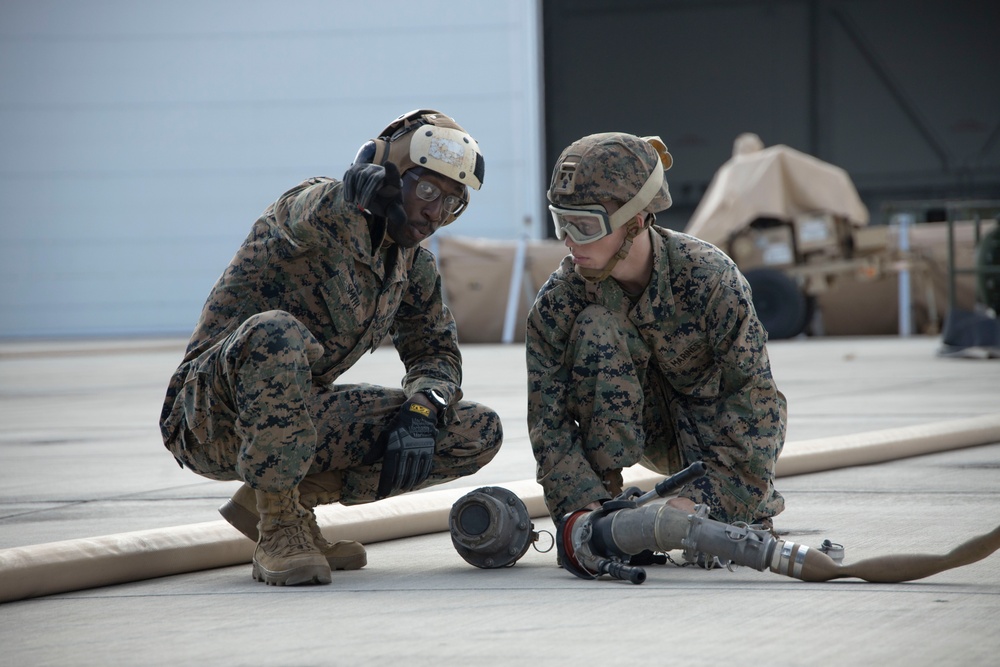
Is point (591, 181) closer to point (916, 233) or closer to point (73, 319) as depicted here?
point (916, 233)

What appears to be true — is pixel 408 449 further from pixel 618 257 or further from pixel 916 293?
pixel 916 293

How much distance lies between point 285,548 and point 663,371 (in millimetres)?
903

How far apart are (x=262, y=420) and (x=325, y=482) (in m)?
0.43

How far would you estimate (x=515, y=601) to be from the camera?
231 centimetres

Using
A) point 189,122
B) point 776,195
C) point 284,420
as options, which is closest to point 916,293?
point 776,195

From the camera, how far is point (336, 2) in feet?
58.3

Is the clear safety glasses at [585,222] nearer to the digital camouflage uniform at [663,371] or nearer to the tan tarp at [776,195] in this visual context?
the digital camouflage uniform at [663,371]

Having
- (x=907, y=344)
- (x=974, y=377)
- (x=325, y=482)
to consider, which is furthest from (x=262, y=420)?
(x=907, y=344)

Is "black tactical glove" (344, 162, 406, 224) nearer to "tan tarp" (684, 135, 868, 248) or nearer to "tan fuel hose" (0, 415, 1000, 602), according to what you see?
"tan fuel hose" (0, 415, 1000, 602)

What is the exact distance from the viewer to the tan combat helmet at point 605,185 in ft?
8.66

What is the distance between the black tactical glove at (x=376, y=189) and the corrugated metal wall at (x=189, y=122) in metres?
15.0

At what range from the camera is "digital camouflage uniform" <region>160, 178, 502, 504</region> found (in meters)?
2.54

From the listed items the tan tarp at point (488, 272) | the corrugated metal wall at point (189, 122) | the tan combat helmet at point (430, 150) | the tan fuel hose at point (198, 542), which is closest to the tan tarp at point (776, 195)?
the tan tarp at point (488, 272)

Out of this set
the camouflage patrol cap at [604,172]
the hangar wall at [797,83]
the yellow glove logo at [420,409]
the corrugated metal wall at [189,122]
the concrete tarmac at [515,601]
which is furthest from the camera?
the hangar wall at [797,83]
